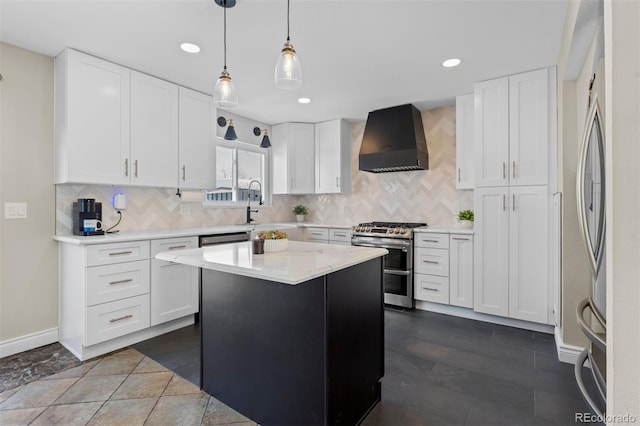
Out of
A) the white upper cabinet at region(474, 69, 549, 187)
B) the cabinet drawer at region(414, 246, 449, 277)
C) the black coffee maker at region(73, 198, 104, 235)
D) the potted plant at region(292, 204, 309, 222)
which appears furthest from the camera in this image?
the potted plant at region(292, 204, 309, 222)

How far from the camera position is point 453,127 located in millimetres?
4188

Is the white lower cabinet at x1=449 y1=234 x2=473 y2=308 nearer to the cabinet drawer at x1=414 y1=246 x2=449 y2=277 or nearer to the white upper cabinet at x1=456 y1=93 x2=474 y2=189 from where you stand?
the cabinet drawer at x1=414 y1=246 x2=449 y2=277

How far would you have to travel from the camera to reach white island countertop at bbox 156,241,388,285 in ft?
4.58

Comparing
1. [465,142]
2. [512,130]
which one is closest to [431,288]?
[465,142]

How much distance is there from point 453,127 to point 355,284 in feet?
10.5

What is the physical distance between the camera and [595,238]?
1.27 meters

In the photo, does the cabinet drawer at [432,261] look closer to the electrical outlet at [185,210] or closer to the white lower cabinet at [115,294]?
the white lower cabinet at [115,294]

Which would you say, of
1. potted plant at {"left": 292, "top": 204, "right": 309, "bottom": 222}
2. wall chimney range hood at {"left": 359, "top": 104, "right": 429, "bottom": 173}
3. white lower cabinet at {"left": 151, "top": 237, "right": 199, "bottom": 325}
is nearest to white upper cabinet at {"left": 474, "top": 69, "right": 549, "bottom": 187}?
wall chimney range hood at {"left": 359, "top": 104, "right": 429, "bottom": 173}

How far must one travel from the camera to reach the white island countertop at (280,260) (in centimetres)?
140

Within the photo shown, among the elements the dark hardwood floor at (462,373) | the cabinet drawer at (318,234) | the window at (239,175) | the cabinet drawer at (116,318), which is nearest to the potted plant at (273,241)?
the dark hardwood floor at (462,373)

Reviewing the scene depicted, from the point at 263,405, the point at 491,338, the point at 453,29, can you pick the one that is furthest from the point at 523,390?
the point at 453,29

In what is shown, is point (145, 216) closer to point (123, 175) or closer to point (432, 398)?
point (123, 175)

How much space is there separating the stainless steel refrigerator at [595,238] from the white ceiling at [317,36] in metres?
1.30

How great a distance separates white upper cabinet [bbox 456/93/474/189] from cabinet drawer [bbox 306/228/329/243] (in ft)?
6.13
